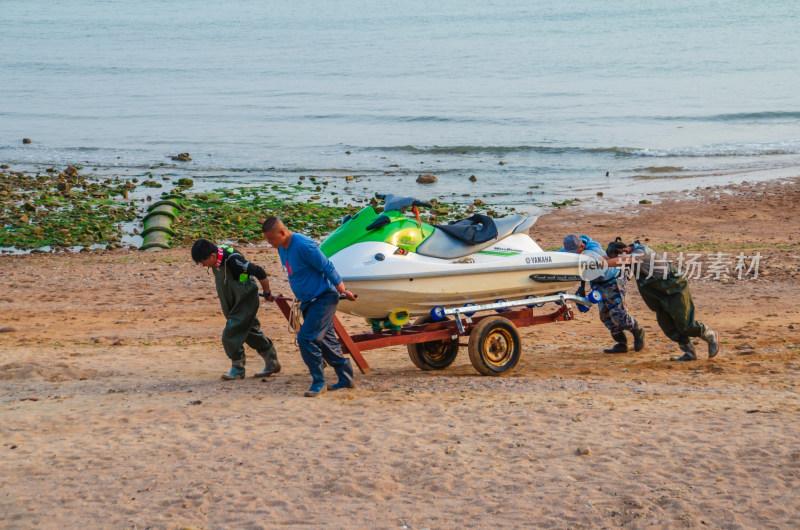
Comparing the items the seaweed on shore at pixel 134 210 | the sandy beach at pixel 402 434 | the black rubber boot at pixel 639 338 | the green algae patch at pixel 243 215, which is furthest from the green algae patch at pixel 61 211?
the black rubber boot at pixel 639 338

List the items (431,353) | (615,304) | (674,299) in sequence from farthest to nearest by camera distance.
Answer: (615,304) < (431,353) < (674,299)

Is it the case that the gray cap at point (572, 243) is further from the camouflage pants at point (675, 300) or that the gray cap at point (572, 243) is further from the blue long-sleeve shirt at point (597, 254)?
the camouflage pants at point (675, 300)

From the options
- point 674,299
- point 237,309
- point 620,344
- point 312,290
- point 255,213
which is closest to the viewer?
point 312,290

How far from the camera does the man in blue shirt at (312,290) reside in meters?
6.70

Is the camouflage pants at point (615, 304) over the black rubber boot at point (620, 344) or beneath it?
over

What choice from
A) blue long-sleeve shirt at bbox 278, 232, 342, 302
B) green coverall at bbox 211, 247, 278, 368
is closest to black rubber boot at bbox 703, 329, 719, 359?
blue long-sleeve shirt at bbox 278, 232, 342, 302

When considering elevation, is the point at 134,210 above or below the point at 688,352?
above

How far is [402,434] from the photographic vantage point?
6.02 metres

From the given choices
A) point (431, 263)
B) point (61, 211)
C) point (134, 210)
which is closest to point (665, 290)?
point (431, 263)

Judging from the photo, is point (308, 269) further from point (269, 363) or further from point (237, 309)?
point (269, 363)

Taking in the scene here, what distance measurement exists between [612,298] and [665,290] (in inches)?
25.8

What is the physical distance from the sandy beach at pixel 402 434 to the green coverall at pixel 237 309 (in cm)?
36

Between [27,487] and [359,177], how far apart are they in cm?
1942

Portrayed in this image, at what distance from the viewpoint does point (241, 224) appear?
56.1ft
